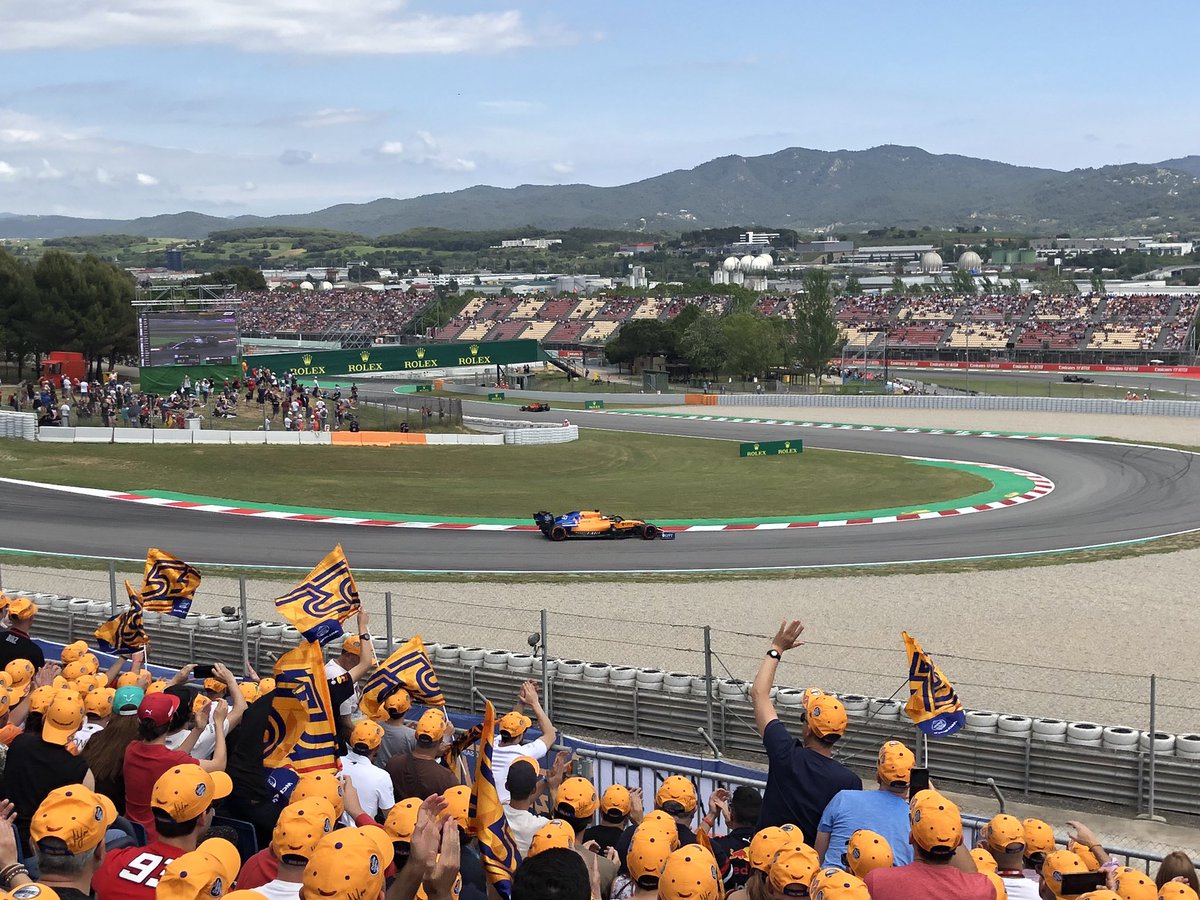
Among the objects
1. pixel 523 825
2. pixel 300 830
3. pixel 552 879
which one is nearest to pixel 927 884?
pixel 552 879

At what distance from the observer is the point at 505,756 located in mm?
7027

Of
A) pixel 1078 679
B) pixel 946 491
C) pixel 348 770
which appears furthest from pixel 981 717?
pixel 946 491

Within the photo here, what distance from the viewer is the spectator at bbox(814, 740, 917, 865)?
538 centimetres

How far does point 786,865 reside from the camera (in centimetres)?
442

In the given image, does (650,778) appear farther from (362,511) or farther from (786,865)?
(362,511)

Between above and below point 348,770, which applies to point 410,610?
below

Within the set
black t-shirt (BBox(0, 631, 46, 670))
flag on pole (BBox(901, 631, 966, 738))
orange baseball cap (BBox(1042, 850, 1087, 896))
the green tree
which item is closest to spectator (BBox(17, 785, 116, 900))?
orange baseball cap (BBox(1042, 850, 1087, 896))

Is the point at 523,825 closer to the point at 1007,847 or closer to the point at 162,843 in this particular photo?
the point at 162,843

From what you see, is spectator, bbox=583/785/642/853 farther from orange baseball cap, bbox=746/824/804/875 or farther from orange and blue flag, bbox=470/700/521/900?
orange baseball cap, bbox=746/824/804/875

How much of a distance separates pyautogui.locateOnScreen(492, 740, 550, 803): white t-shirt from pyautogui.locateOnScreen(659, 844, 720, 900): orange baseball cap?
2.62 m

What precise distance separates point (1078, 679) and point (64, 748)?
36.4ft

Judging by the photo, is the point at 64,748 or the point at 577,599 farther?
the point at 577,599

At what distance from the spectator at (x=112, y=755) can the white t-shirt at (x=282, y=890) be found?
2.50 meters

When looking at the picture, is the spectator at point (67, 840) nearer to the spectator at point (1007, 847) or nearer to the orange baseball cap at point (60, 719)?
the orange baseball cap at point (60, 719)
